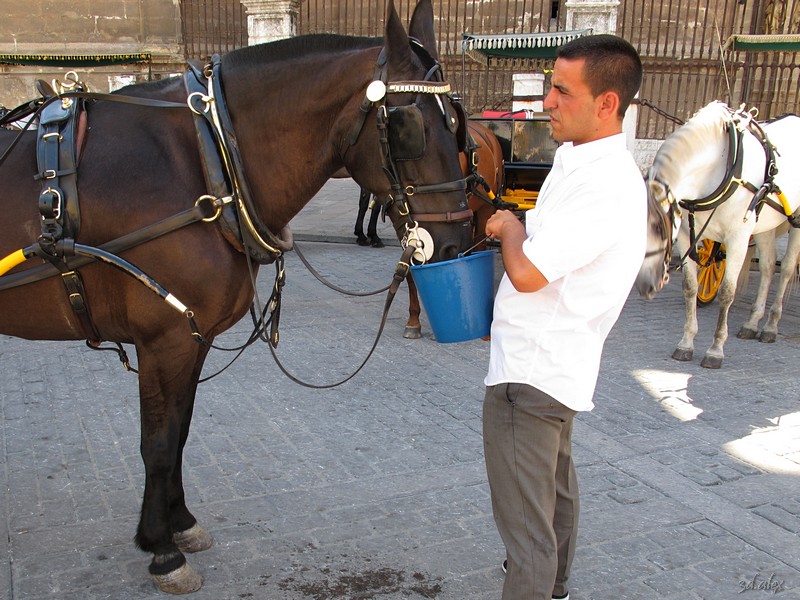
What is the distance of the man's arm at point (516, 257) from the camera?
1.94 meters

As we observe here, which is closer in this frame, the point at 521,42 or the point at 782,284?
the point at 782,284

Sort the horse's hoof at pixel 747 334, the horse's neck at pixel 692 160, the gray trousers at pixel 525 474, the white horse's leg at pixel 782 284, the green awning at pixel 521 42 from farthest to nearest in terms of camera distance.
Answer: the green awning at pixel 521 42 < the horse's hoof at pixel 747 334 < the white horse's leg at pixel 782 284 < the horse's neck at pixel 692 160 < the gray trousers at pixel 525 474

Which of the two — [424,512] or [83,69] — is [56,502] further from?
[83,69]

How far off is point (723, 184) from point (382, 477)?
10.9 ft

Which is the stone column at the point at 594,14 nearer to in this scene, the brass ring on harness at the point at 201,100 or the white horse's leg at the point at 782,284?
the white horse's leg at the point at 782,284

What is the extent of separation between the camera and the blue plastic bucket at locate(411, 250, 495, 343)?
7.89 feet

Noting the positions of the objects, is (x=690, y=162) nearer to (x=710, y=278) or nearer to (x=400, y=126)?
(x=710, y=278)

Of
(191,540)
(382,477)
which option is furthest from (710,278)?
(191,540)

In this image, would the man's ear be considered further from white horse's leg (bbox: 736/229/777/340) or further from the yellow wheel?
the yellow wheel

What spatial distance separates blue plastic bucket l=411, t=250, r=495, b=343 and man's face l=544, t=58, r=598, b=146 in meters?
0.55

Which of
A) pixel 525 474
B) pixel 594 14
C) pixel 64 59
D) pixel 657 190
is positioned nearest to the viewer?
pixel 525 474

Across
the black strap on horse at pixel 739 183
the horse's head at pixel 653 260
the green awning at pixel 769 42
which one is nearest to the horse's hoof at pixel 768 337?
the black strap on horse at pixel 739 183

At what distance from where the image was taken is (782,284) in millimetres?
6531

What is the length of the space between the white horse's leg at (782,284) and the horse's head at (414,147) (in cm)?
485
